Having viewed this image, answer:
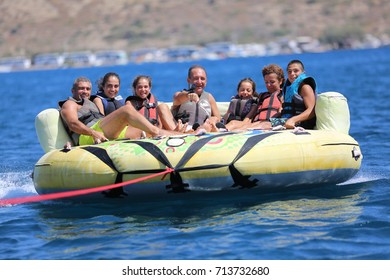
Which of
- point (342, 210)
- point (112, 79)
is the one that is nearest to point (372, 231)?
point (342, 210)

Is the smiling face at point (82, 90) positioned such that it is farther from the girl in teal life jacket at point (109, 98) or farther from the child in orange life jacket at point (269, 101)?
the child in orange life jacket at point (269, 101)

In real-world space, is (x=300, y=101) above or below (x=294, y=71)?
below

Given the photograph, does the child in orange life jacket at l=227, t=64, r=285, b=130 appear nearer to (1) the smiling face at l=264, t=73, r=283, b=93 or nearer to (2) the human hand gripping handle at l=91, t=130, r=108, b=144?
(1) the smiling face at l=264, t=73, r=283, b=93

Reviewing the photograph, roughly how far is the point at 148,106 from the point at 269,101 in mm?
1422

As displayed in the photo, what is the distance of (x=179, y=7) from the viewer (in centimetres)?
13762

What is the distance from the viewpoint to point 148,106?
9773 millimetres

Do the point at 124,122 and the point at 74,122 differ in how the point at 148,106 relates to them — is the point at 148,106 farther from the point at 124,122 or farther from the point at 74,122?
the point at 74,122

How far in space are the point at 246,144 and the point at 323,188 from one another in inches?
49.4

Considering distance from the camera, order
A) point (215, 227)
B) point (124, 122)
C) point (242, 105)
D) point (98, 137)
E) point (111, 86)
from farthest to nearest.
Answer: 1. point (242, 105)
2. point (111, 86)
3. point (98, 137)
4. point (124, 122)
5. point (215, 227)

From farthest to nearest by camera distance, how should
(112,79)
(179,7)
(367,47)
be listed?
1. (179,7)
2. (367,47)
3. (112,79)

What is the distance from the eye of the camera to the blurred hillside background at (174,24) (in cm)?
13225

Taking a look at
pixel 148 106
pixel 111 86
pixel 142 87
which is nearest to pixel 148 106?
pixel 148 106

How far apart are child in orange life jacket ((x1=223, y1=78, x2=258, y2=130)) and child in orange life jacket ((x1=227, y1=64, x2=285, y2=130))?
0.10m

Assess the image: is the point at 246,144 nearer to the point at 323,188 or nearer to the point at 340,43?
the point at 323,188
